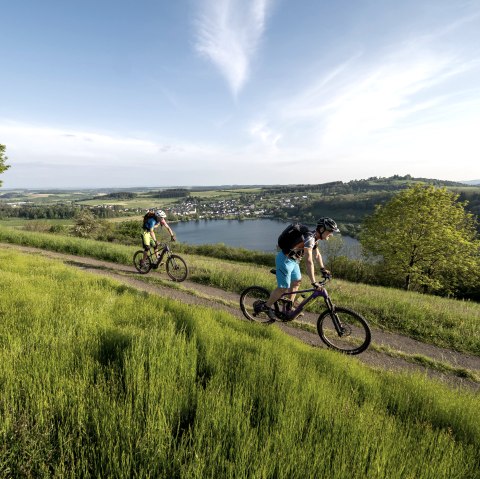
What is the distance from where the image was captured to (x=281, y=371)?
3.26 metres

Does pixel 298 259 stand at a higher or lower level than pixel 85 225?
higher

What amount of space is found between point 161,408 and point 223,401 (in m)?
0.54

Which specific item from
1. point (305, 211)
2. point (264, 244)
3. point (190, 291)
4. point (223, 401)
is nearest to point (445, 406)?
point (223, 401)

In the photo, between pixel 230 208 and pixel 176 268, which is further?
pixel 230 208

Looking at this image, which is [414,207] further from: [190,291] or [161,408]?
[161,408]

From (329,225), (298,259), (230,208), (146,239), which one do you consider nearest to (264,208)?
(230,208)

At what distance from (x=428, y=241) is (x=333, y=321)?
20.9 meters

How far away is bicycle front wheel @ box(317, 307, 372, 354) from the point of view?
578 centimetres

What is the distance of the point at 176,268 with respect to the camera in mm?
11461

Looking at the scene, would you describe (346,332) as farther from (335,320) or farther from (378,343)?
(378,343)

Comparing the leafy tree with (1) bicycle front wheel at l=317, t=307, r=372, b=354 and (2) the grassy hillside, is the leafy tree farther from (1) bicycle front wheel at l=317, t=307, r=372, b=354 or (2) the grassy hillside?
(1) bicycle front wheel at l=317, t=307, r=372, b=354

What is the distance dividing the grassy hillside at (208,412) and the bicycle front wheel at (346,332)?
162 cm

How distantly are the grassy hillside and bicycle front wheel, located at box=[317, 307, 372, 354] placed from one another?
1617mm

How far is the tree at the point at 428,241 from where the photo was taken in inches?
856
